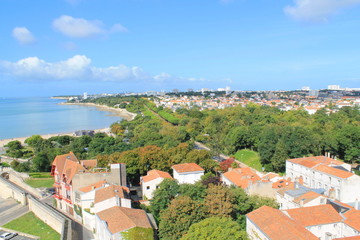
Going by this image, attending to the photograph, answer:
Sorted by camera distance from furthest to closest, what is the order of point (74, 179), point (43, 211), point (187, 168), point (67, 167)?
point (187, 168) < point (67, 167) < point (43, 211) < point (74, 179)

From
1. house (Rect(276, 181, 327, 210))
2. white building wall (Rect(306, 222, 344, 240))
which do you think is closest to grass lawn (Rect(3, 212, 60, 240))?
house (Rect(276, 181, 327, 210))

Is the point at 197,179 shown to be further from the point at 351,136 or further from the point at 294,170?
the point at 351,136

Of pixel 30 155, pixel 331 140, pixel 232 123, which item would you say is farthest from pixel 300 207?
pixel 30 155

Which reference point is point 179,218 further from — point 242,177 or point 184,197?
point 242,177

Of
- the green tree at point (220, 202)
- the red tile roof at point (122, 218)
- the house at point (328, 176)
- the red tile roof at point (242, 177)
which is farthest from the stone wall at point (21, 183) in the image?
the house at point (328, 176)

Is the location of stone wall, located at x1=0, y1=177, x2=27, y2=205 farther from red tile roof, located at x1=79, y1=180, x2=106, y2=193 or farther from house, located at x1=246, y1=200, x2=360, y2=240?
house, located at x1=246, y1=200, x2=360, y2=240

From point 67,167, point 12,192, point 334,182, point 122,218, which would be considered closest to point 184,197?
point 122,218
